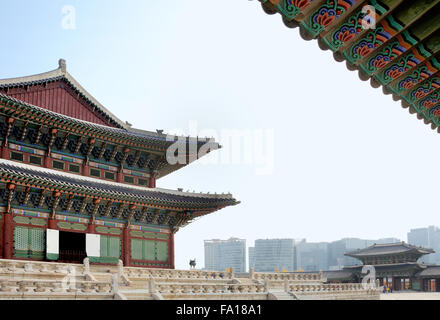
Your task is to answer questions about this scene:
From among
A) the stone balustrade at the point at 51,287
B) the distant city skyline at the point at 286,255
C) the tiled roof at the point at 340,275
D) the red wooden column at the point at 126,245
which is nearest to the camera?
the stone balustrade at the point at 51,287

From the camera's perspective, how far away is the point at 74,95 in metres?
31.0

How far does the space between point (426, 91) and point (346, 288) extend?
1027 inches

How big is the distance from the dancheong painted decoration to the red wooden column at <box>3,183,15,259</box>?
2123cm

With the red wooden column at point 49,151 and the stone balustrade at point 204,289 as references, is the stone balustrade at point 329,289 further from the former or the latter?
the red wooden column at point 49,151

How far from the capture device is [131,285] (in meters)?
21.0

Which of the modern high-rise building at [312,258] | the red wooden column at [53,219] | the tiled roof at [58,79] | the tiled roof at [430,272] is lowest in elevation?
the modern high-rise building at [312,258]

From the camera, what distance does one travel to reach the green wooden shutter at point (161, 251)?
31.0 meters

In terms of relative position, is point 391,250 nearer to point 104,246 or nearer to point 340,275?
point 340,275

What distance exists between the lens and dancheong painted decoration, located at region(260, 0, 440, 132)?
17.3 feet

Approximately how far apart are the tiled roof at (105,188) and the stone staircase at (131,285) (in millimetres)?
4378

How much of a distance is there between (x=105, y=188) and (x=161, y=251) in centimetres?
611

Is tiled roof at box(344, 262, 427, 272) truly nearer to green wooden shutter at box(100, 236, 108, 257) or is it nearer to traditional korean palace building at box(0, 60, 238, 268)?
traditional korean palace building at box(0, 60, 238, 268)

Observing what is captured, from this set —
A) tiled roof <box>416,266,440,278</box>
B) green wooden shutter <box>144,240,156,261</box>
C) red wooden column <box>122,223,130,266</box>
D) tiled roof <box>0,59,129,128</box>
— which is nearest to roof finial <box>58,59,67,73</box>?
tiled roof <box>0,59,129,128</box>

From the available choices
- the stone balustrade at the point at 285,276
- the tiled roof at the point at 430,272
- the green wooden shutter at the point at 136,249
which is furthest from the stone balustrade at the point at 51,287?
the tiled roof at the point at 430,272
